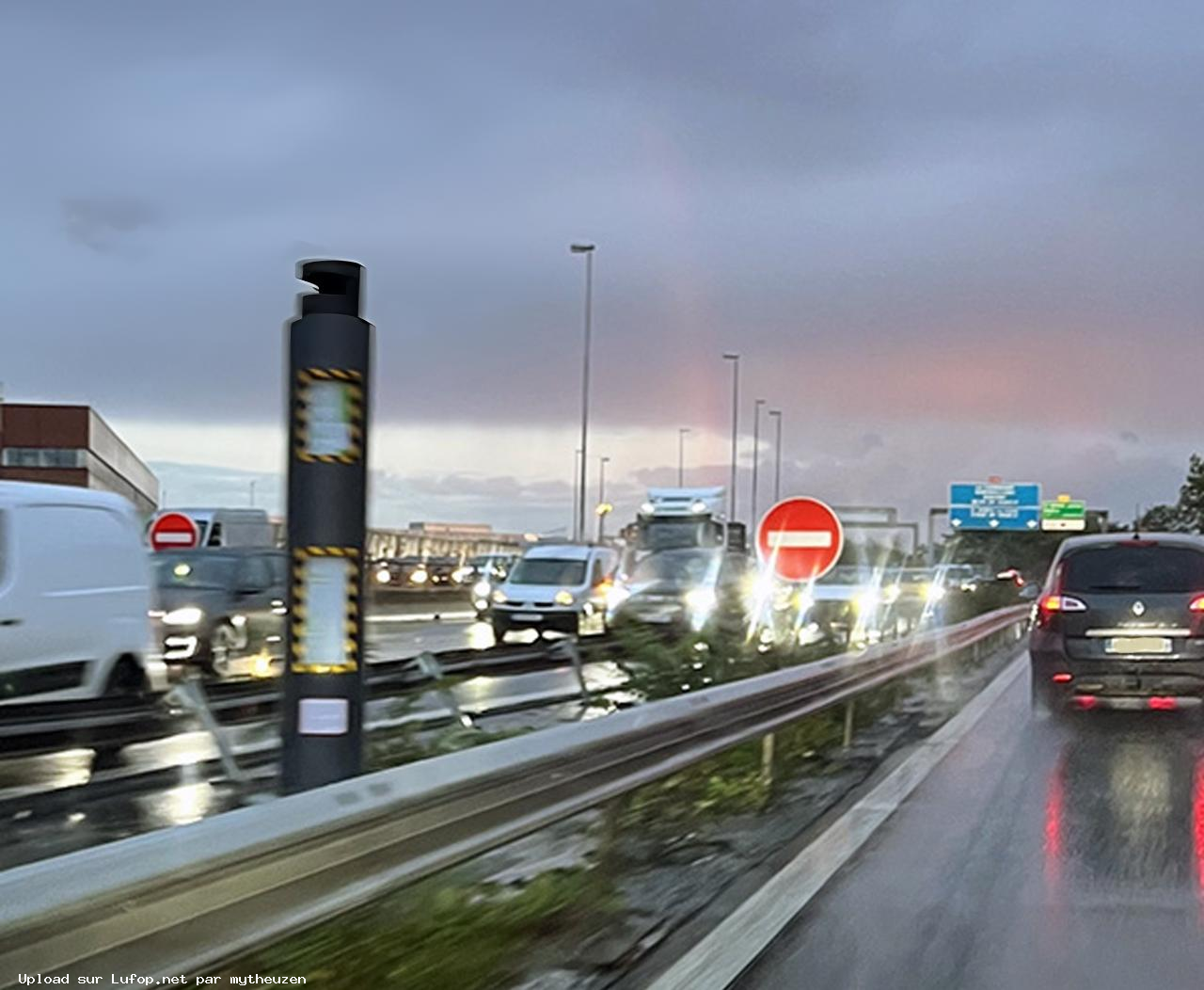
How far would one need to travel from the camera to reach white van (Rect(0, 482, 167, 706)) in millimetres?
11594

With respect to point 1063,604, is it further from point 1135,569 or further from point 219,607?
point 219,607

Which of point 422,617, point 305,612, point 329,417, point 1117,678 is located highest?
point 329,417

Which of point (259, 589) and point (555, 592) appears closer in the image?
point (259, 589)

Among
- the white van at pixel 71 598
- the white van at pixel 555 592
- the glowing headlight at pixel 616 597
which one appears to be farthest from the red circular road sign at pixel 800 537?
the white van at pixel 555 592

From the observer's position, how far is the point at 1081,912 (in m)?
7.27

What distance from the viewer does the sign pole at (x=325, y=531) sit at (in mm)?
6867

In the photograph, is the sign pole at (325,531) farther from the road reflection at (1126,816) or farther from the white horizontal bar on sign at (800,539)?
the white horizontal bar on sign at (800,539)

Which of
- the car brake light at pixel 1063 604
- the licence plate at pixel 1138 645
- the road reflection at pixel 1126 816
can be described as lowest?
the road reflection at pixel 1126 816

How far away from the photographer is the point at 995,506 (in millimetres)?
57688

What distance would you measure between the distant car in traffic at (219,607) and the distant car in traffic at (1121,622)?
8639 millimetres

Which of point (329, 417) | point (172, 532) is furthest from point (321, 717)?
point (172, 532)

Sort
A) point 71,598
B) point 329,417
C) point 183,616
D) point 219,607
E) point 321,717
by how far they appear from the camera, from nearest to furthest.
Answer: point 321,717
point 329,417
point 71,598
point 183,616
point 219,607

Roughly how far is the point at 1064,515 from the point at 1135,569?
165ft

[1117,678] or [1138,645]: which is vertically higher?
[1138,645]
